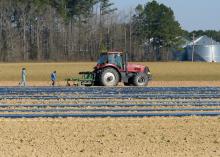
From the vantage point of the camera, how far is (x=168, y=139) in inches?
458

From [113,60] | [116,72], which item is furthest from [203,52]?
[116,72]

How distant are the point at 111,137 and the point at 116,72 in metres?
14.2

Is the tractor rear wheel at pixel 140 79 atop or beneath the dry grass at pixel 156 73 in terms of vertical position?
atop

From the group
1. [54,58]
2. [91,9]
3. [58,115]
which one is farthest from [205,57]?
[58,115]

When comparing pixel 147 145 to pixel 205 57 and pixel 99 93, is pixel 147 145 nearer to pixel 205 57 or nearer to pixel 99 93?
pixel 99 93

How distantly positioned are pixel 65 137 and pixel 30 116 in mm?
3502

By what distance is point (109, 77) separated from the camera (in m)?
25.8

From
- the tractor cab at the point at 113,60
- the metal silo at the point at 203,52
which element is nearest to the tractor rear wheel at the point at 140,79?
the tractor cab at the point at 113,60

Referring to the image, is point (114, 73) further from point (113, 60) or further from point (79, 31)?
point (79, 31)

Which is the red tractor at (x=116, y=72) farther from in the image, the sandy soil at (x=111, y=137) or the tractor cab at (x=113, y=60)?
the sandy soil at (x=111, y=137)

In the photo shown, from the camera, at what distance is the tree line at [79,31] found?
89.6 metres

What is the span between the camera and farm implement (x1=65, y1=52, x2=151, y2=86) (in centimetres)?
2586

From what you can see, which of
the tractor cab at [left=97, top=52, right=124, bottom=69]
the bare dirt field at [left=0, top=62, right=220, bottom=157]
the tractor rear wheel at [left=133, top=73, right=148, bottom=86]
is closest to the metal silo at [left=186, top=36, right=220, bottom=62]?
the tractor rear wheel at [left=133, top=73, right=148, bottom=86]

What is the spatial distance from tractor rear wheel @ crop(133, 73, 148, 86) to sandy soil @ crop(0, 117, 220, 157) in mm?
11558
